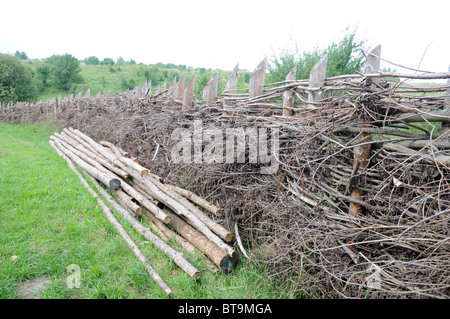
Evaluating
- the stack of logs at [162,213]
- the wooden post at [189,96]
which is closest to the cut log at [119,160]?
the stack of logs at [162,213]

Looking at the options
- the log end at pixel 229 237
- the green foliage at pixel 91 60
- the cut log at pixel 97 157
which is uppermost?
the green foliage at pixel 91 60

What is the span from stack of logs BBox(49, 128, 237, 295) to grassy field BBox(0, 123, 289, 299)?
0.10m

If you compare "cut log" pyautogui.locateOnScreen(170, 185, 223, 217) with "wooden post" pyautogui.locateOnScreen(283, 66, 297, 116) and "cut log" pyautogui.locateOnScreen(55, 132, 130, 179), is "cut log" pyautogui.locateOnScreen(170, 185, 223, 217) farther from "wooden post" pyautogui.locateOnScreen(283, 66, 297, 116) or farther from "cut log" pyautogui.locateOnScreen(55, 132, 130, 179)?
"wooden post" pyautogui.locateOnScreen(283, 66, 297, 116)

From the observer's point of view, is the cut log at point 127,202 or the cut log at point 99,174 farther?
the cut log at point 99,174

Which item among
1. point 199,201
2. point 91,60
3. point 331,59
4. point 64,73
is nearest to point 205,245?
point 199,201

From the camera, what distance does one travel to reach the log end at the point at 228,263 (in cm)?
266

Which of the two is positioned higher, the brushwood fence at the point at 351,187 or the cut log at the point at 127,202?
the brushwood fence at the point at 351,187

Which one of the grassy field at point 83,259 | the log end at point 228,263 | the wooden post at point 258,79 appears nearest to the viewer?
the grassy field at point 83,259

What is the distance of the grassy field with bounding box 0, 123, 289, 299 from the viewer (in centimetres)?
241

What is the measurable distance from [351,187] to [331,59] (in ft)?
27.1

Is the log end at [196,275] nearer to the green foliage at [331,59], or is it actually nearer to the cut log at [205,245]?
the cut log at [205,245]

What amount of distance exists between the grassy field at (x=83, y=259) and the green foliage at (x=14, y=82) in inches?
1306
